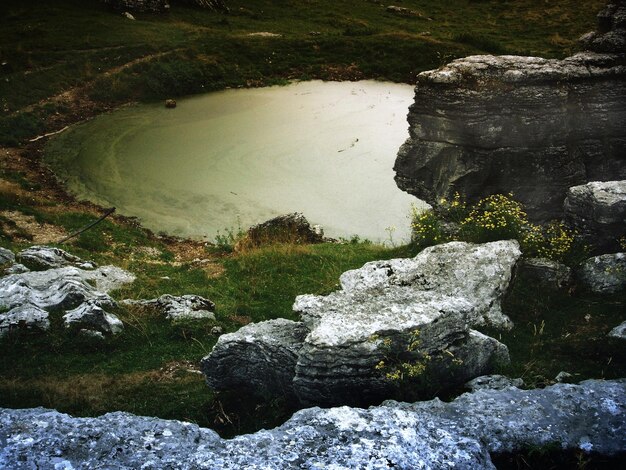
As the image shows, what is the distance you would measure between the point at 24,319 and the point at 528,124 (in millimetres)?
14065

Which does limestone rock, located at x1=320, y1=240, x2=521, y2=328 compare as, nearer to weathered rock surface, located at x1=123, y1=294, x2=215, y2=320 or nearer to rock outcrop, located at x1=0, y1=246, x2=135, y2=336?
weathered rock surface, located at x1=123, y1=294, x2=215, y2=320

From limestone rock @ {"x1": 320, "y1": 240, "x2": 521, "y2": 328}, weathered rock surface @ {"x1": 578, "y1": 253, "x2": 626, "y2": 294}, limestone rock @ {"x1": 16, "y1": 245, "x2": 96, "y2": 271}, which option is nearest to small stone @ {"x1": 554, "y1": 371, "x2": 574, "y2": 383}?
limestone rock @ {"x1": 320, "y1": 240, "x2": 521, "y2": 328}

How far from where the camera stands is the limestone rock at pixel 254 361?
9.63 meters

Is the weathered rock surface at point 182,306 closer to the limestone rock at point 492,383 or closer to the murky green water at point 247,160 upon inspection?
the limestone rock at point 492,383

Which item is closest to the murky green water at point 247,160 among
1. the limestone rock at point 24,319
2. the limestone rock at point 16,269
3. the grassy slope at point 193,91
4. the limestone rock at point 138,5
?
the grassy slope at point 193,91

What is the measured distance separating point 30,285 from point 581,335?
12497mm

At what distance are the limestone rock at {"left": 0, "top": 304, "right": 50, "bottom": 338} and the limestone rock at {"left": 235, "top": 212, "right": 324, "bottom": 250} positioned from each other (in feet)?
26.8

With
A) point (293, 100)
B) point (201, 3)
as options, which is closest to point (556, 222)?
point (293, 100)

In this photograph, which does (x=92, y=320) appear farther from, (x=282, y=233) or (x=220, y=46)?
(x=220, y=46)

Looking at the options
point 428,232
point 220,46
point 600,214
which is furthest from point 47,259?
point 220,46

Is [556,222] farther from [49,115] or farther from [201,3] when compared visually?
[201,3]

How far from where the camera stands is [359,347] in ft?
28.7

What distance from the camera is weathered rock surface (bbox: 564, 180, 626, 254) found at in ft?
42.6

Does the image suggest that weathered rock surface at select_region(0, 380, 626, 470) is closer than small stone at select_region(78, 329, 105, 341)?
Yes
